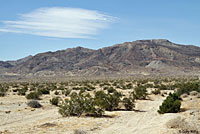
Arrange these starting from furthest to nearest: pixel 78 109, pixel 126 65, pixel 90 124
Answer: pixel 126 65 → pixel 78 109 → pixel 90 124

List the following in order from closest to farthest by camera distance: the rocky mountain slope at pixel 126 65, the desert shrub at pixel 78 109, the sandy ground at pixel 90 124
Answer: the sandy ground at pixel 90 124 < the desert shrub at pixel 78 109 < the rocky mountain slope at pixel 126 65

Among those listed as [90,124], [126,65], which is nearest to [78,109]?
[90,124]

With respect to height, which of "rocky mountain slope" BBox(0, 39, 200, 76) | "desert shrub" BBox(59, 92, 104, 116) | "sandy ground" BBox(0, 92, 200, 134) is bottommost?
"sandy ground" BBox(0, 92, 200, 134)

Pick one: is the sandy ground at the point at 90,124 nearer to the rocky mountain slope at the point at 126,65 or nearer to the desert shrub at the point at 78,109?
the desert shrub at the point at 78,109

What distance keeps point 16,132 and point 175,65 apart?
526 ft

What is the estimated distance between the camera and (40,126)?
14.6 meters

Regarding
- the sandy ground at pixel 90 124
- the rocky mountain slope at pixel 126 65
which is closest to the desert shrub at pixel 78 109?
the sandy ground at pixel 90 124

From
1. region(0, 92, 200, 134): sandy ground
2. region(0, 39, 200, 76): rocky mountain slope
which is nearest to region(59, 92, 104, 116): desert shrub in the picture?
region(0, 92, 200, 134): sandy ground

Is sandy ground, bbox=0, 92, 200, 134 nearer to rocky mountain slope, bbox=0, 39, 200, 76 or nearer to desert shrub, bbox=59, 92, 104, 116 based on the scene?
desert shrub, bbox=59, 92, 104, 116

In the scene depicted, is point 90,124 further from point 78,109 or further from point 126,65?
point 126,65

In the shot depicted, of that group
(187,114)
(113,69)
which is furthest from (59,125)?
(113,69)

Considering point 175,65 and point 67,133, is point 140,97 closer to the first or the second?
point 67,133

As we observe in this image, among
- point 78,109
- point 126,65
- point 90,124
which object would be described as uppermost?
point 126,65

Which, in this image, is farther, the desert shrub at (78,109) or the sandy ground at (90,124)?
the desert shrub at (78,109)
